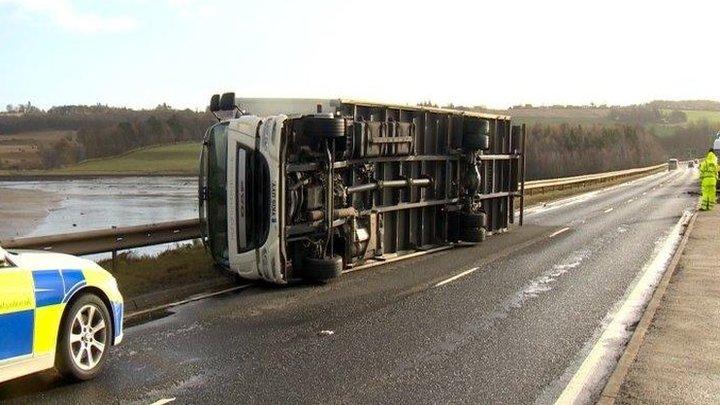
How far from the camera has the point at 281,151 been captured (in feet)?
34.5

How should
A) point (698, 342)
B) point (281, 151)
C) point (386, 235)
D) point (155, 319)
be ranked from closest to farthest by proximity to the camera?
point (698, 342), point (155, 319), point (281, 151), point (386, 235)

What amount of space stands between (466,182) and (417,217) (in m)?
2.09

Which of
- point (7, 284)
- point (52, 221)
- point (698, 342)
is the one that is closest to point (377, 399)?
point (7, 284)

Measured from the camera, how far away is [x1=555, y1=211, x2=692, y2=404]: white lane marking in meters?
6.21

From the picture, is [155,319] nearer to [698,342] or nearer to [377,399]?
[377,399]

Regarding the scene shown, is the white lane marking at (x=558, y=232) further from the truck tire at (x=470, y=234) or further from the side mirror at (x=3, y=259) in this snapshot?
the side mirror at (x=3, y=259)

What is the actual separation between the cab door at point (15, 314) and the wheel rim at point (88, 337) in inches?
20.6

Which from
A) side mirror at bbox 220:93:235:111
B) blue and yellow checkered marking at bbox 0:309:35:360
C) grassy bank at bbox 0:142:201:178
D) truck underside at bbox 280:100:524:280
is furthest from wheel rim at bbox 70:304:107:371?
grassy bank at bbox 0:142:201:178

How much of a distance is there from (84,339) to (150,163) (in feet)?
267

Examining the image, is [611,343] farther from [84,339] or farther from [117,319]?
[84,339]

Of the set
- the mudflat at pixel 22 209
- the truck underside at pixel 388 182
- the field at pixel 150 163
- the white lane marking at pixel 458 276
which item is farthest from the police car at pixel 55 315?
the field at pixel 150 163

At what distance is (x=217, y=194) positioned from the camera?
11.2 meters

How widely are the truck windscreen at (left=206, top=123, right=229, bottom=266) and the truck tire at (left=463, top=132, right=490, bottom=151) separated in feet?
22.0

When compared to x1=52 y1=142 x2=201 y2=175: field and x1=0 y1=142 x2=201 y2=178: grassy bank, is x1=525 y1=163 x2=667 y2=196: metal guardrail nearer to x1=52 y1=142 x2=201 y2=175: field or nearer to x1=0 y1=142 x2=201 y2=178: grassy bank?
x1=0 y1=142 x2=201 y2=178: grassy bank
